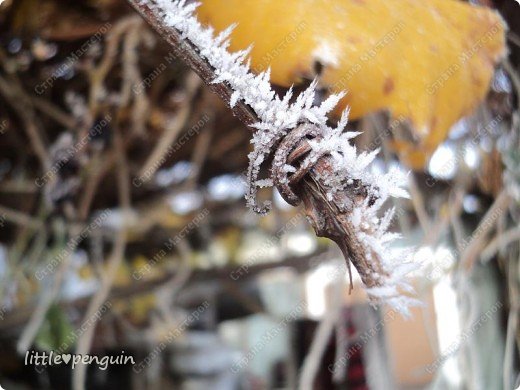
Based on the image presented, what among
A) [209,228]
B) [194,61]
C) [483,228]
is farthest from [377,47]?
[209,228]

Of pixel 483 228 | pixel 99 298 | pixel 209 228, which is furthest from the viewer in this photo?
pixel 209 228

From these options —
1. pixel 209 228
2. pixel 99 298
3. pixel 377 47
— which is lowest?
pixel 209 228

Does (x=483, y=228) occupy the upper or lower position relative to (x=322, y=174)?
lower

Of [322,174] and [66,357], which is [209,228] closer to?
[66,357]

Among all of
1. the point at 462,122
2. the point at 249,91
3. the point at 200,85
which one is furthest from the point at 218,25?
the point at 200,85

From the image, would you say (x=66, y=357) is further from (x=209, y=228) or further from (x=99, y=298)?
(x=209, y=228)

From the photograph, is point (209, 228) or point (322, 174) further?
point (209, 228)

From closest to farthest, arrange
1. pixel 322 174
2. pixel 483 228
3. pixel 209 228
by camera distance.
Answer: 1. pixel 322 174
2. pixel 483 228
3. pixel 209 228
